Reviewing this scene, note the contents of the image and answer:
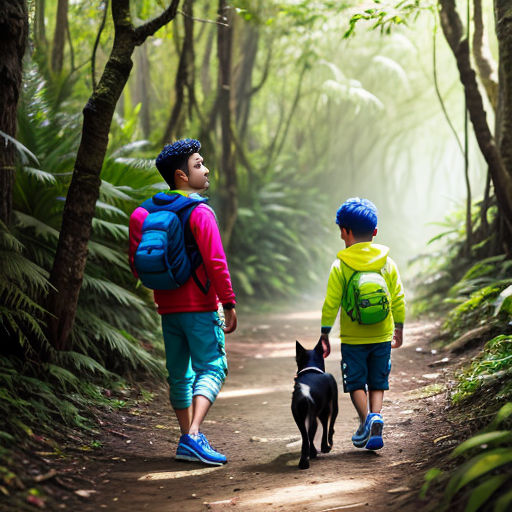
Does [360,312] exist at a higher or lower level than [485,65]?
lower

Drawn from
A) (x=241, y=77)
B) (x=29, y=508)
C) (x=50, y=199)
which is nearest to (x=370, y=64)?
(x=241, y=77)

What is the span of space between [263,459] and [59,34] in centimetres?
761

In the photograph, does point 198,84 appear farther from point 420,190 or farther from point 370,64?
point 420,190

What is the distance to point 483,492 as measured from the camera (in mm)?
2531

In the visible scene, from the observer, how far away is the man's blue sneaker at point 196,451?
13.1ft

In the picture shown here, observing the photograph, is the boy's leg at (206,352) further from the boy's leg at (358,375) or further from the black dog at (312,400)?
the boy's leg at (358,375)

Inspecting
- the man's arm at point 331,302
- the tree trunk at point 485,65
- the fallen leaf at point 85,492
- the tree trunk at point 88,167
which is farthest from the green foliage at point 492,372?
the tree trunk at point 485,65

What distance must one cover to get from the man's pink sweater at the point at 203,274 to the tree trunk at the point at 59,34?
5937 millimetres

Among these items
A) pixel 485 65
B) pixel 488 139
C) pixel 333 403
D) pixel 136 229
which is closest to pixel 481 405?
pixel 333 403

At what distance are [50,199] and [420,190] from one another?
6006 centimetres

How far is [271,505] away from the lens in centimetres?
321

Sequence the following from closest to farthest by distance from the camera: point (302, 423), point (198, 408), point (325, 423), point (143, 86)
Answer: point (302, 423)
point (198, 408)
point (325, 423)
point (143, 86)

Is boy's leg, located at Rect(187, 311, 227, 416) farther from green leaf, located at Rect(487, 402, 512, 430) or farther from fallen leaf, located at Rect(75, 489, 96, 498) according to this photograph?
green leaf, located at Rect(487, 402, 512, 430)

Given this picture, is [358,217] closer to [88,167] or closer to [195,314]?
[195,314]
